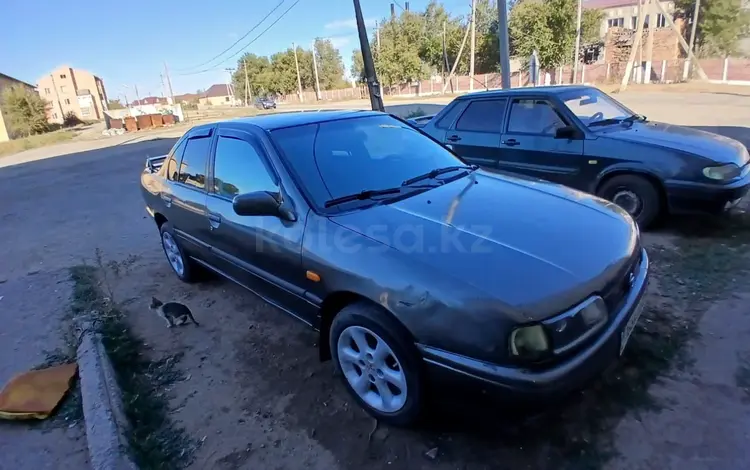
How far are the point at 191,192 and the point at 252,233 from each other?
1146 mm

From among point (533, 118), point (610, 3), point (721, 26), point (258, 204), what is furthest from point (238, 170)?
point (610, 3)

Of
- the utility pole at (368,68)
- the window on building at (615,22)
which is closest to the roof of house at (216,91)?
the window on building at (615,22)

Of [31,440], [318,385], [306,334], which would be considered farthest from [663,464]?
[31,440]

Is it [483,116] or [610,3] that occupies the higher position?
[610,3]

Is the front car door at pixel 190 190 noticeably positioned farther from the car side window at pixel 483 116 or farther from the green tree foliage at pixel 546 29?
the green tree foliage at pixel 546 29

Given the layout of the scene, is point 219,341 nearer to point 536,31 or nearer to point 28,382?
point 28,382

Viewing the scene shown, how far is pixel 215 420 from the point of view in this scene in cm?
265

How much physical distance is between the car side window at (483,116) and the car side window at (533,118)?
0.15 meters

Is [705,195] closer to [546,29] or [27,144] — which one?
[546,29]

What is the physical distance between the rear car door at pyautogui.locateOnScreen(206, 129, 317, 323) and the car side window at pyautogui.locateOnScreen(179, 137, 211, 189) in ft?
0.67

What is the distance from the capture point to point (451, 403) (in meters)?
2.11

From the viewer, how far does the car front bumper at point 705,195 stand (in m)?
4.24

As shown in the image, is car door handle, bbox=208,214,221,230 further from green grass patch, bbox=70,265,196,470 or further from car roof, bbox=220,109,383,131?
green grass patch, bbox=70,265,196,470

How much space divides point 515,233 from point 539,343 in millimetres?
615
